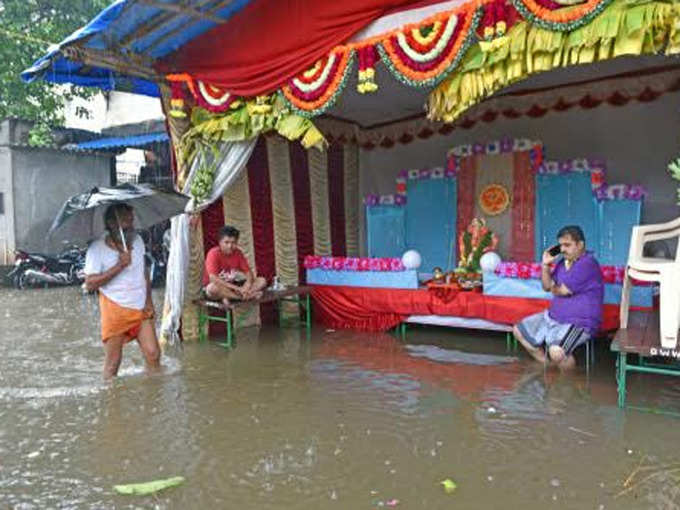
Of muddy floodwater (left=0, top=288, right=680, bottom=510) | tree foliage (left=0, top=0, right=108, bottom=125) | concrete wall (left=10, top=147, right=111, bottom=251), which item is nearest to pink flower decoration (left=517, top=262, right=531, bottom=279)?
muddy floodwater (left=0, top=288, right=680, bottom=510)

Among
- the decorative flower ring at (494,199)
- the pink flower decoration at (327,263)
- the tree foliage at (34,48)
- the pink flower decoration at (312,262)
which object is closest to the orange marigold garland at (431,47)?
the pink flower decoration at (327,263)

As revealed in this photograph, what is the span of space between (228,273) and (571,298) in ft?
11.1

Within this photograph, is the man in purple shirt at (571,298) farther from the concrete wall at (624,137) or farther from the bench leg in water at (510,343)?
the concrete wall at (624,137)

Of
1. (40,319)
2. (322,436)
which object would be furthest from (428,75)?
(40,319)

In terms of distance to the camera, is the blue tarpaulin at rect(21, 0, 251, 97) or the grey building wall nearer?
the blue tarpaulin at rect(21, 0, 251, 97)

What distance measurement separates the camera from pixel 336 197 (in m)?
8.46

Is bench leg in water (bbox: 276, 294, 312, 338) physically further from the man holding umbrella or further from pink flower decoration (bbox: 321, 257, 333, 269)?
the man holding umbrella

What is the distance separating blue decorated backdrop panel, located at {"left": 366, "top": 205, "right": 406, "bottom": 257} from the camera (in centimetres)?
855

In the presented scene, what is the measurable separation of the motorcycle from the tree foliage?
11.1ft

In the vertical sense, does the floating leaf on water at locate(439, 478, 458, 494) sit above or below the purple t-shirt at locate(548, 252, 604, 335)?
below

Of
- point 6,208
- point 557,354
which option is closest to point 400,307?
point 557,354

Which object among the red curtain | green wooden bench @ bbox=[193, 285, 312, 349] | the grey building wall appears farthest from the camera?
the grey building wall

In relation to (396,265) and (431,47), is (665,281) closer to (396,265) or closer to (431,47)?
(431,47)

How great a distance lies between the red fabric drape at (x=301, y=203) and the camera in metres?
7.73
